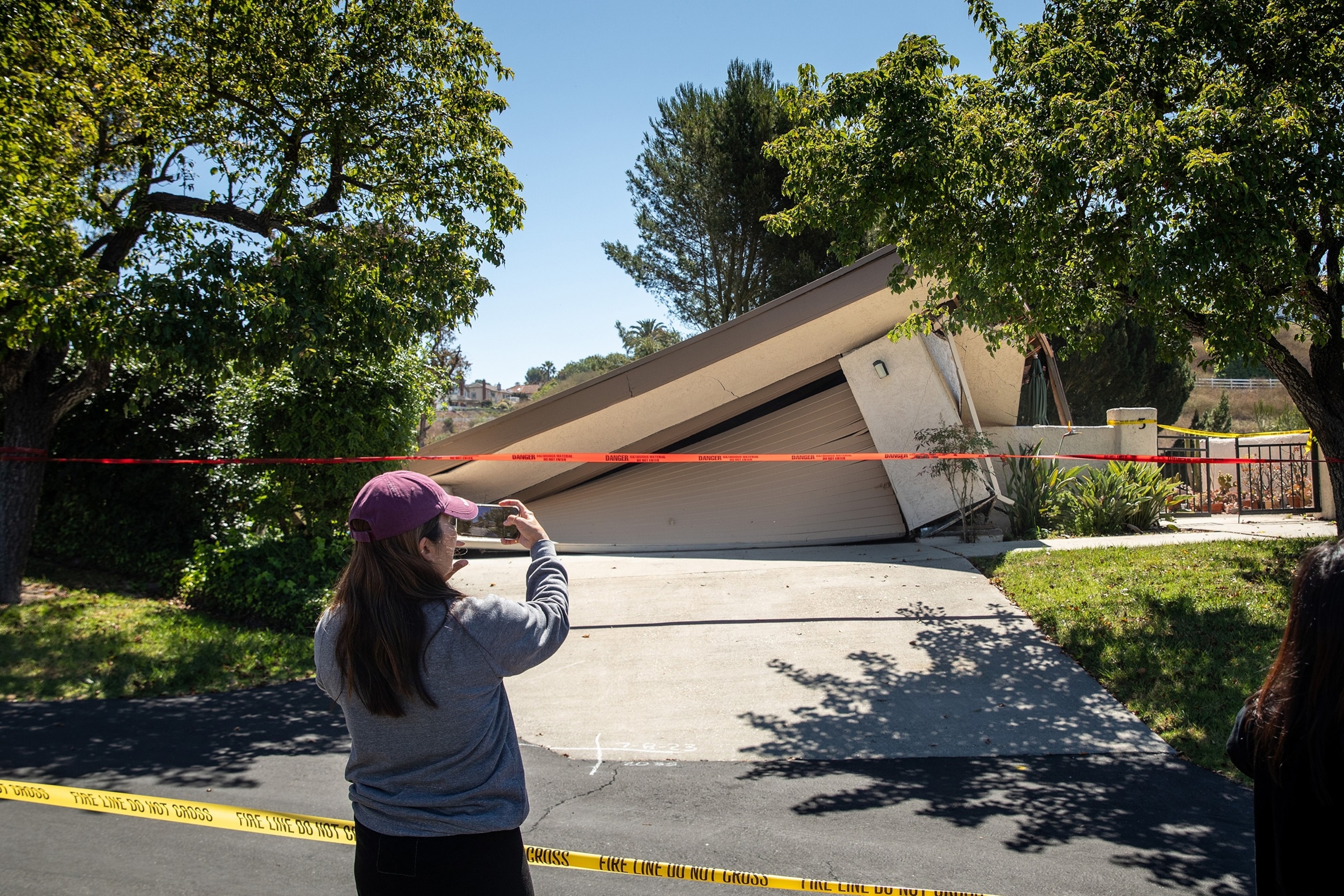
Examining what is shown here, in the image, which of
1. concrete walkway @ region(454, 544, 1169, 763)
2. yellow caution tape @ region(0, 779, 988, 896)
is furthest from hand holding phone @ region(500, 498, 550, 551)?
concrete walkway @ region(454, 544, 1169, 763)

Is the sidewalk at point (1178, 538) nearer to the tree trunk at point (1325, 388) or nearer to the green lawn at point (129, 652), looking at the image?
the tree trunk at point (1325, 388)

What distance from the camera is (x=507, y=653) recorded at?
2.07m

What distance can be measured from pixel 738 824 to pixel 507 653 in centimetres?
287

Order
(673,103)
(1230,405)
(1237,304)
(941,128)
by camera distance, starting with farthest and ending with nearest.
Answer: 1. (1230,405)
2. (673,103)
3. (941,128)
4. (1237,304)

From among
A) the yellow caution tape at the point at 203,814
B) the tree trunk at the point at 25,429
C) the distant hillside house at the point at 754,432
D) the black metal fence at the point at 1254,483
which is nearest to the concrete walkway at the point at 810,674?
the distant hillside house at the point at 754,432

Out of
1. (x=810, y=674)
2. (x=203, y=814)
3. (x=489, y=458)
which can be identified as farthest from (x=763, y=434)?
(x=203, y=814)

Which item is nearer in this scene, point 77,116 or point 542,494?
point 77,116

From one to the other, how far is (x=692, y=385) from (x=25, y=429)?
7122 mm

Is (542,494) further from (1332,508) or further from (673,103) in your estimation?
(673,103)

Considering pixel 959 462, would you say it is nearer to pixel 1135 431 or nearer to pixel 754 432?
pixel 754 432

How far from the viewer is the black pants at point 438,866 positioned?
80.8 inches

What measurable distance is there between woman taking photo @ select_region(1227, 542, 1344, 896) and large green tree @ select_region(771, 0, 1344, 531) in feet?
16.4

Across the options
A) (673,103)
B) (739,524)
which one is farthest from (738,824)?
(673,103)

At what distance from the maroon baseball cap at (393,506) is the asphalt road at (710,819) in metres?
2.53
